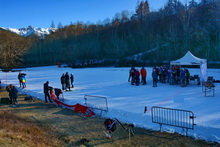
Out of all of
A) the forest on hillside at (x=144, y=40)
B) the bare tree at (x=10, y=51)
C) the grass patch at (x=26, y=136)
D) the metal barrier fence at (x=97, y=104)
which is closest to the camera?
the grass patch at (x=26, y=136)

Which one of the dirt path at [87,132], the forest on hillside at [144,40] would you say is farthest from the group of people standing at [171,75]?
the forest on hillside at [144,40]

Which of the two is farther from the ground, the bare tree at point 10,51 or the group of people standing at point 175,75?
the bare tree at point 10,51

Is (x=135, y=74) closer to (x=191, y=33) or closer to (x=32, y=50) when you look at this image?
(x=191, y=33)

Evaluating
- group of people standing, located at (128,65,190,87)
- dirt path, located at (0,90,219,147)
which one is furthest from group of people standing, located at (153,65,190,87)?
dirt path, located at (0,90,219,147)

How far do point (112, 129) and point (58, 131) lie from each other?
2.43m

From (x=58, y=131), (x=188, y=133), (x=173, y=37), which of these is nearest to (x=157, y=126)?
(x=188, y=133)

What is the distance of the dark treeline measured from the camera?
4519cm

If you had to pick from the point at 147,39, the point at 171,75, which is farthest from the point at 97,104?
the point at 147,39

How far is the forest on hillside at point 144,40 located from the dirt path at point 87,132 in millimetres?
32425

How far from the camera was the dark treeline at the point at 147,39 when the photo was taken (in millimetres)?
45188

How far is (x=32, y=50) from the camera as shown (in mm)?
73750

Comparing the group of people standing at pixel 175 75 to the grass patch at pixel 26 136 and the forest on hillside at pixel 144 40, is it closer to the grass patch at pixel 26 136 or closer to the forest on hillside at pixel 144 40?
the grass patch at pixel 26 136

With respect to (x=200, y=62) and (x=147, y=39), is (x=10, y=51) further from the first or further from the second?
(x=200, y=62)

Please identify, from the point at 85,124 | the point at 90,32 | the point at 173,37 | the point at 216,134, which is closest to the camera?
the point at 216,134
